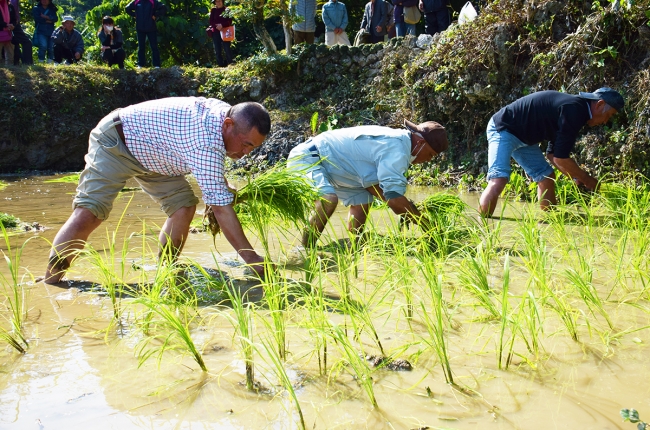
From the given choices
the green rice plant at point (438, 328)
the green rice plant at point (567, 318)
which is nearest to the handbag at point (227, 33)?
the green rice plant at point (438, 328)

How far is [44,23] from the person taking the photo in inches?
490

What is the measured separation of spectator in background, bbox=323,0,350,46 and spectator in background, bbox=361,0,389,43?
462 millimetres

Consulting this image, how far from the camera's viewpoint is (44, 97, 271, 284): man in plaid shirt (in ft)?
10.8

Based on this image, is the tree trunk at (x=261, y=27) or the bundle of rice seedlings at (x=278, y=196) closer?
the bundle of rice seedlings at (x=278, y=196)

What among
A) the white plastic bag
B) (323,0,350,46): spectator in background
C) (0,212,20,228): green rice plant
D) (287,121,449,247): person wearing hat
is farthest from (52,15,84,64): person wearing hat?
(287,121,449,247): person wearing hat

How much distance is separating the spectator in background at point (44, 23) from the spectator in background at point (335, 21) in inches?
210

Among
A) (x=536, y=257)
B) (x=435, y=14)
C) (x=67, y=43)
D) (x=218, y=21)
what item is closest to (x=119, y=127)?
(x=536, y=257)

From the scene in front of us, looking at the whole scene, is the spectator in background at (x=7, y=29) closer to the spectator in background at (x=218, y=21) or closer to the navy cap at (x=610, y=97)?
the spectator in background at (x=218, y=21)

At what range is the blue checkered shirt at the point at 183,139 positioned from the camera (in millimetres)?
3291

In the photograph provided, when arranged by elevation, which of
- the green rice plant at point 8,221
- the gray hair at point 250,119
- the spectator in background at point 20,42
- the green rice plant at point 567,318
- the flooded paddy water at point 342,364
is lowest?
the green rice plant at point 8,221

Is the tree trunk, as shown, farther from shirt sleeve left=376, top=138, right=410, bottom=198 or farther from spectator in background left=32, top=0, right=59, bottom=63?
shirt sleeve left=376, top=138, right=410, bottom=198

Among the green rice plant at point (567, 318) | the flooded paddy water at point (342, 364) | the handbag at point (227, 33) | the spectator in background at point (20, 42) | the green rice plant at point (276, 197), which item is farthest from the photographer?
the handbag at point (227, 33)

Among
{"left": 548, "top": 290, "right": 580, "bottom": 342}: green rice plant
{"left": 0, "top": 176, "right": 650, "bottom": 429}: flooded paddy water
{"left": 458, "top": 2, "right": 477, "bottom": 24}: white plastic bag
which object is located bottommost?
{"left": 0, "top": 176, "right": 650, "bottom": 429}: flooded paddy water

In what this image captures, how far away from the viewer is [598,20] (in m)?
6.71
